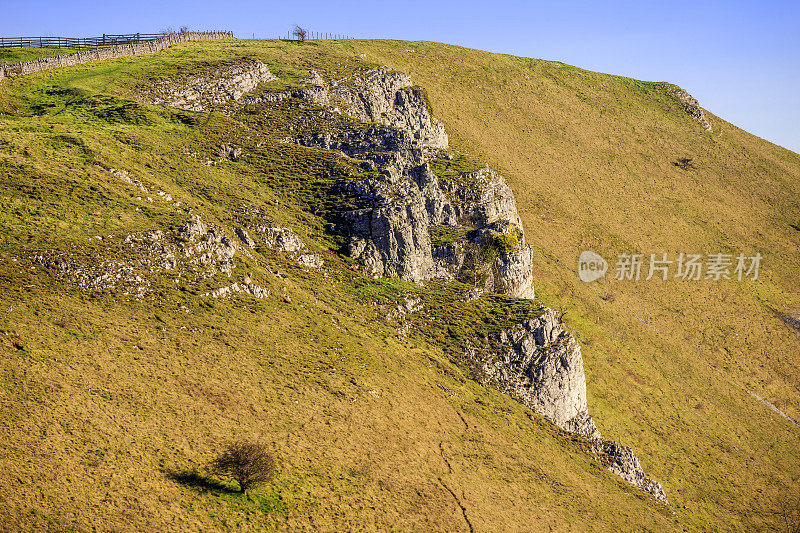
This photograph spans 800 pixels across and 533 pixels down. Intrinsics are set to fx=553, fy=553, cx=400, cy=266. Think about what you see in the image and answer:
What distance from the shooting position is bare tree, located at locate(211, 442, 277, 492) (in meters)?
30.5

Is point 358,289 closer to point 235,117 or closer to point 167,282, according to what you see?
point 167,282

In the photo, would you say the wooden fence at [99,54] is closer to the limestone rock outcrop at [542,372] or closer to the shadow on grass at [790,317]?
the limestone rock outcrop at [542,372]

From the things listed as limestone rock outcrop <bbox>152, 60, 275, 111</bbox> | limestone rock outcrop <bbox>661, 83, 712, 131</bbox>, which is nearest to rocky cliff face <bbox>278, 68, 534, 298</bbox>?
limestone rock outcrop <bbox>152, 60, 275, 111</bbox>

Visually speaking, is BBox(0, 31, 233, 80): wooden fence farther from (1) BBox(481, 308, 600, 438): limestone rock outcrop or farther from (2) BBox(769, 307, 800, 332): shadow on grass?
(2) BBox(769, 307, 800, 332): shadow on grass

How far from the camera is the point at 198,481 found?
2995 cm

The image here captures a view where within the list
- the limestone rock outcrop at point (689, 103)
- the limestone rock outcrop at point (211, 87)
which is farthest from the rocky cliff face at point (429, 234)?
the limestone rock outcrop at point (689, 103)

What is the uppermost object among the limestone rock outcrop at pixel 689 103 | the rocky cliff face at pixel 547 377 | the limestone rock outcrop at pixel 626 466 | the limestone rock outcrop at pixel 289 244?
the limestone rock outcrop at pixel 689 103

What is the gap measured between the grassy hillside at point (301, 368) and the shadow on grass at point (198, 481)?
0.53 ft

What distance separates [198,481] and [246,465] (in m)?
2.59

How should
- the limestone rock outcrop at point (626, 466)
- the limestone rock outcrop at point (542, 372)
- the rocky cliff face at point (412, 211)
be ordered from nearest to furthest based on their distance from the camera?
the limestone rock outcrop at point (626, 466)
the limestone rock outcrop at point (542, 372)
the rocky cliff face at point (412, 211)

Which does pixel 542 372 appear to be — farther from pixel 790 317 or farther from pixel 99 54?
pixel 99 54

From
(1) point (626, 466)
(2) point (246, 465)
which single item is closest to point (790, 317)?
(1) point (626, 466)

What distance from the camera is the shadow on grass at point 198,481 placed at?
29.5 m

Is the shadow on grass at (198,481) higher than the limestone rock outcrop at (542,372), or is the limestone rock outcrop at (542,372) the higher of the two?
the limestone rock outcrop at (542,372)
